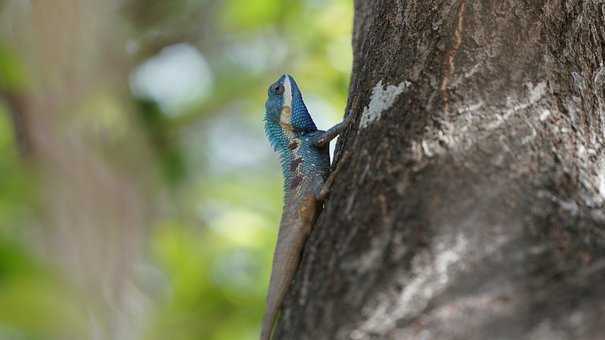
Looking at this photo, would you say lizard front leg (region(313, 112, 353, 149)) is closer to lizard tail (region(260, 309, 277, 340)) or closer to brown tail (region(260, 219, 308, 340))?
brown tail (region(260, 219, 308, 340))

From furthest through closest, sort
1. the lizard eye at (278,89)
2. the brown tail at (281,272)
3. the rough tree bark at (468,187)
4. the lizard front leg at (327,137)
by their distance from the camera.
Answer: the lizard eye at (278,89)
the lizard front leg at (327,137)
the brown tail at (281,272)
the rough tree bark at (468,187)

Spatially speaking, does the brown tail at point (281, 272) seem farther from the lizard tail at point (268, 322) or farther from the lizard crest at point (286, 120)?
the lizard crest at point (286, 120)

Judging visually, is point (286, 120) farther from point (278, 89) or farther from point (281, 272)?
point (281, 272)

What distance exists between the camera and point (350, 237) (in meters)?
2.17

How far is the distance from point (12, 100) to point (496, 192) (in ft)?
18.0

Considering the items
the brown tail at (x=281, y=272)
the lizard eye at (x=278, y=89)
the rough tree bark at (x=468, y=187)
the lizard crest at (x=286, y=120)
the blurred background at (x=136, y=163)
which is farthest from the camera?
the blurred background at (x=136, y=163)

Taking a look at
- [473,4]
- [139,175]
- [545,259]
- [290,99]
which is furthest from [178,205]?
[545,259]

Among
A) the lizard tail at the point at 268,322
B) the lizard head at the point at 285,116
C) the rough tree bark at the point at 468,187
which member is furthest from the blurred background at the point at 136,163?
the rough tree bark at the point at 468,187

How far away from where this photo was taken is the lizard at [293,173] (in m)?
2.79

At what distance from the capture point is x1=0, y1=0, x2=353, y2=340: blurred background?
226 inches

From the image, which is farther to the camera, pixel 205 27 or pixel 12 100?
pixel 205 27

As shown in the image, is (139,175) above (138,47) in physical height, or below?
below

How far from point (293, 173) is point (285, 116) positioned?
619 mm

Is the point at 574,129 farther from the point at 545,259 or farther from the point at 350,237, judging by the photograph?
the point at 350,237
